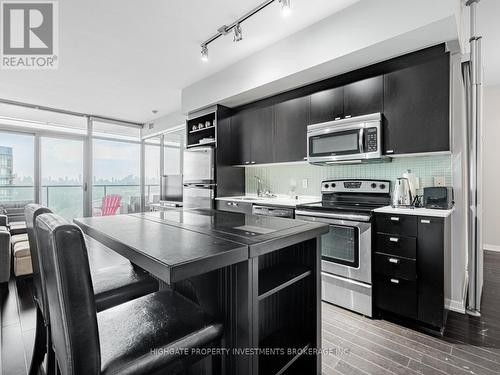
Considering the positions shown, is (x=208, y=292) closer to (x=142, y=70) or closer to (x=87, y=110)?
(x=142, y=70)

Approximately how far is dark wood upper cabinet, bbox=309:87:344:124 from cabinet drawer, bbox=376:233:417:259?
1.39 meters

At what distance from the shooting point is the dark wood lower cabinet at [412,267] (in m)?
2.03

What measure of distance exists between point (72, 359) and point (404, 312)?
2362 millimetres

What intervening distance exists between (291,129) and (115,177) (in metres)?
5.21

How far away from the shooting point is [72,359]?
2.53 ft

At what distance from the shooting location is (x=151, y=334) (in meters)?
0.99

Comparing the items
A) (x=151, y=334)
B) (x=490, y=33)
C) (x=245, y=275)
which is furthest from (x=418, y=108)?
(x=151, y=334)

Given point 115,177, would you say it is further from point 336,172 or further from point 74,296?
point 74,296

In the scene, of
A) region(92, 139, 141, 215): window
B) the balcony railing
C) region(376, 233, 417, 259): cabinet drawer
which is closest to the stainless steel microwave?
region(376, 233, 417, 259): cabinet drawer

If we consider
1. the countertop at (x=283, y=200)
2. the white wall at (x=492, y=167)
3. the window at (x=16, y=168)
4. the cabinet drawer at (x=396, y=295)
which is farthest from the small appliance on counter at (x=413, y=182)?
the window at (x=16, y=168)

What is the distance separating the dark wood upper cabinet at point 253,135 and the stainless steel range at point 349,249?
1.22 metres

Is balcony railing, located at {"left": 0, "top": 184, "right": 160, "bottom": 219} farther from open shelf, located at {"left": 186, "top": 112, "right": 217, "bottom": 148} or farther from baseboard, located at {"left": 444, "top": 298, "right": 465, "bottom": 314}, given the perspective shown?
baseboard, located at {"left": 444, "top": 298, "right": 465, "bottom": 314}

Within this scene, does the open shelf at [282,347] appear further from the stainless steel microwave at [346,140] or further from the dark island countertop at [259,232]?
the stainless steel microwave at [346,140]

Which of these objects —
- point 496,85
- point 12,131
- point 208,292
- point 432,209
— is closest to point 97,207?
point 12,131
